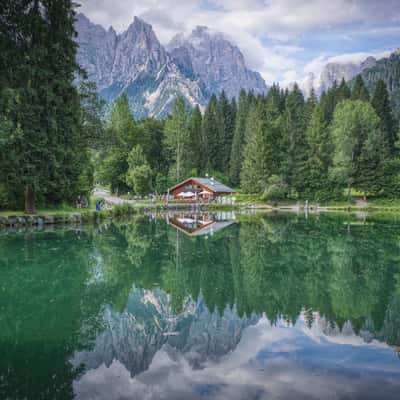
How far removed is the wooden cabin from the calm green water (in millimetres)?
40851

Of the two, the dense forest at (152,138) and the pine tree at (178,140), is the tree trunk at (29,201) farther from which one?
the pine tree at (178,140)

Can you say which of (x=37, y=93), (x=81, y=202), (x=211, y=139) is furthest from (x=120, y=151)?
(x=37, y=93)

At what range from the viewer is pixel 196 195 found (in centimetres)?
5491

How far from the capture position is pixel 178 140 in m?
60.6

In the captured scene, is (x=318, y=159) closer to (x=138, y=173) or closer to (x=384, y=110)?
(x=384, y=110)

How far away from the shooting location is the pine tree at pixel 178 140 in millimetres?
60312

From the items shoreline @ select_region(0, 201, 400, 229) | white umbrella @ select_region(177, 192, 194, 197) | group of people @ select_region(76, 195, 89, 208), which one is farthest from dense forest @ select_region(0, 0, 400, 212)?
white umbrella @ select_region(177, 192, 194, 197)

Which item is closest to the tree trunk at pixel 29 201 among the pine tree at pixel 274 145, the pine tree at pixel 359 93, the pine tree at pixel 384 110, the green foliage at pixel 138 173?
the green foliage at pixel 138 173

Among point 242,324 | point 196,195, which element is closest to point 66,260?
point 242,324

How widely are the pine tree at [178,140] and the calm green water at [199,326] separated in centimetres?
4635

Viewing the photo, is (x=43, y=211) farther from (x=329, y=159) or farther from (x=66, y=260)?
(x=329, y=159)

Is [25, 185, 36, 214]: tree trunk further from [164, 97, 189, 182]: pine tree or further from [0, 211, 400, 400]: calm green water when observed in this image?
[164, 97, 189, 182]: pine tree

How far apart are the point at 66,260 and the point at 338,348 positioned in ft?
31.8

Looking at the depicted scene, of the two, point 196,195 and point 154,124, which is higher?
point 154,124
